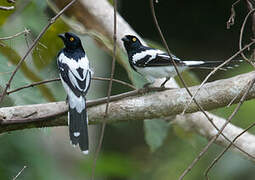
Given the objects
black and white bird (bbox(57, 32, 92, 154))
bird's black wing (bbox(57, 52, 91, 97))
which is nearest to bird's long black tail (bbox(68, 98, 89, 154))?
black and white bird (bbox(57, 32, 92, 154))

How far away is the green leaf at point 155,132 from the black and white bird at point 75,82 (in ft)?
2.37

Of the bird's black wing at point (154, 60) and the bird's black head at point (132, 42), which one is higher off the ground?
the bird's black head at point (132, 42)

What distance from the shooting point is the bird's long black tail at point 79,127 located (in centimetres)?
341

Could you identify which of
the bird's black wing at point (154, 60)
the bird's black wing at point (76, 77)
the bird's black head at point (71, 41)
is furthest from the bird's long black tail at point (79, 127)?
the bird's black head at point (71, 41)

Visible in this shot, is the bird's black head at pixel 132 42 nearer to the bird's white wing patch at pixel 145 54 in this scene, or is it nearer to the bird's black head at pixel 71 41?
the bird's white wing patch at pixel 145 54

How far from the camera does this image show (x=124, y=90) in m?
6.58

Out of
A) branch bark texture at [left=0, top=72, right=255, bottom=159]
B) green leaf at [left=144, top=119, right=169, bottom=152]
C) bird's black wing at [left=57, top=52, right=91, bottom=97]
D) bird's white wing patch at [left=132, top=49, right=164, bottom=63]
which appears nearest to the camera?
branch bark texture at [left=0, top=72, right=255, bottom=159]

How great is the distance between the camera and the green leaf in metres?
4.21

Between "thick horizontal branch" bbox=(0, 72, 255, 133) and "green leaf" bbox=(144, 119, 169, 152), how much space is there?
A: 2.50 ft

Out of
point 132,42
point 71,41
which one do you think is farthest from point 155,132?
point 71,41

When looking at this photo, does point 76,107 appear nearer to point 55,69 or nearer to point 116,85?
point 55,69

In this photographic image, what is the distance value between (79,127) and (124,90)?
3.17 m

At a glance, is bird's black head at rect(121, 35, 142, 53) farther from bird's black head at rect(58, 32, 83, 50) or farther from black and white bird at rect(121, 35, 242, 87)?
bird's black head at rect(58, 32, 83, 50)

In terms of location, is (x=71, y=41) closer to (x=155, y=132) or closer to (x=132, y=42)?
(x=132, y=42)
